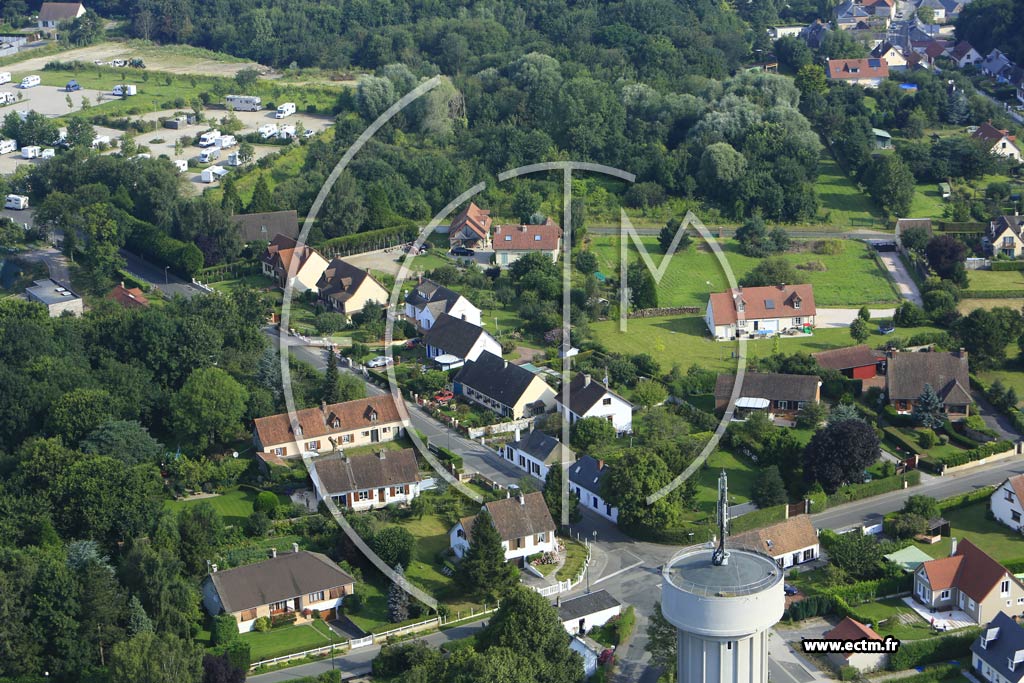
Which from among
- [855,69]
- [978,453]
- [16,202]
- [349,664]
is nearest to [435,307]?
[978,453]

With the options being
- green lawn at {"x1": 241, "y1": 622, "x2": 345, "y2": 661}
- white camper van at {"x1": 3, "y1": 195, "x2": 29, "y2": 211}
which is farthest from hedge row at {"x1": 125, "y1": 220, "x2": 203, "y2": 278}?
green lawn at {"x1": 241, "y1": 622, "x2": 345, "y2": 661}

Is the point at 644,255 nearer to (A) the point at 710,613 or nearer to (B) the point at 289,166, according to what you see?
(B) the point at 289,166

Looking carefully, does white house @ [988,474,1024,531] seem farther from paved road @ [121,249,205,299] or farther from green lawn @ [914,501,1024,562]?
paved road @ [121,249,205,299]

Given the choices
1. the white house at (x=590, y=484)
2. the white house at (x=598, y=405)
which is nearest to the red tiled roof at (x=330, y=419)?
the white house at (x=598, y=405)

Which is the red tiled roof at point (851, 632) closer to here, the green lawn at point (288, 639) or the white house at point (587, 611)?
the white house at point (587, 611)

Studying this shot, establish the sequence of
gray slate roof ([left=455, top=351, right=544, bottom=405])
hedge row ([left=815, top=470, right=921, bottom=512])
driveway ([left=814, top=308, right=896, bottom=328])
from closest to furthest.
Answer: hedge row ([left=815, top=470, right=921, bottom=512]) < gray slate roof ([left=455, top=351, right=544, bottom=405]) < driveway ([left=814, top=308, right=896, bottom=328])

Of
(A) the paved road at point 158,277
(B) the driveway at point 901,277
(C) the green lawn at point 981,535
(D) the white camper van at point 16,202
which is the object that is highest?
(D) the white camper van at point 16,202
